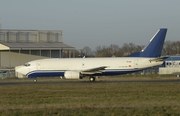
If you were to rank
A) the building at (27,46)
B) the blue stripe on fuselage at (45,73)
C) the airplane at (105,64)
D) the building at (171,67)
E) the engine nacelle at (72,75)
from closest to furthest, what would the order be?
the engine nacelle at (72,75)
the airplane at (105,64)
the blue stripe on fuselage at (45,73)
the building at (171,67)
the building at (27,46)

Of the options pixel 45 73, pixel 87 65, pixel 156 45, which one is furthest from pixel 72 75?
pixel 156 45

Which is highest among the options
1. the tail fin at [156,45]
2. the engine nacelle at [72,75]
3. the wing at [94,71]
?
the tail fin at [156,45]

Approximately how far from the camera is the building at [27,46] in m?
74.4

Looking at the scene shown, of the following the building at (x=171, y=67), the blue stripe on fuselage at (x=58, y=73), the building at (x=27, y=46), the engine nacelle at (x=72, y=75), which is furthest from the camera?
the building at (x=27, y=46)

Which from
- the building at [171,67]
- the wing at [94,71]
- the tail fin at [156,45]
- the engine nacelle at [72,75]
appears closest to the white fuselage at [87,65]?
the wing at [94,71]

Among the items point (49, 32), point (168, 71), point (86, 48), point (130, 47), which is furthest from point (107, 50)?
point (168, 71)

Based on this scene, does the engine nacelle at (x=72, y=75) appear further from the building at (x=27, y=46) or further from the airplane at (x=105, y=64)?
the building at (x=27, y=46)

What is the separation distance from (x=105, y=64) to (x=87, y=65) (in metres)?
1.95

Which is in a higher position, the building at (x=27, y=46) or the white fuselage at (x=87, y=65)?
the building at (x=27, y=46)

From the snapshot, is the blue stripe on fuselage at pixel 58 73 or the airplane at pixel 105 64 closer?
the airplane at pixel 105 64

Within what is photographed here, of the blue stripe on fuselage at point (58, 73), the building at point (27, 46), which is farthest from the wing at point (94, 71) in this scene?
the building at point (27, 46)

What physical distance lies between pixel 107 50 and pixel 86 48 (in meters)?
28.1

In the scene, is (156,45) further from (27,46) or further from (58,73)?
(27,46)

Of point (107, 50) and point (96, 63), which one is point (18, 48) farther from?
point (107, 50)
